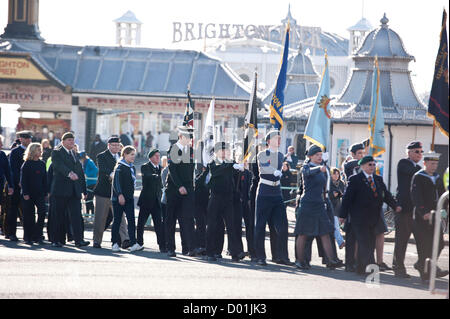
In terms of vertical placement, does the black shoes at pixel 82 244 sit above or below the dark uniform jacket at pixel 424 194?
below

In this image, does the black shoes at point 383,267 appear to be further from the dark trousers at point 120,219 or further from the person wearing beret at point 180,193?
the dark trousers at point 120,219

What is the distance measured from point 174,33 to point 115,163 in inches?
2917

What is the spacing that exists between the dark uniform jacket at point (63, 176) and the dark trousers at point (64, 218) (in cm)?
13

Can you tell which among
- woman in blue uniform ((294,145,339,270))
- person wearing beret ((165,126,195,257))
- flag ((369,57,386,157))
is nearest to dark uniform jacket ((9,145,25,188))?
person wearing beret ((165,126,195,257))

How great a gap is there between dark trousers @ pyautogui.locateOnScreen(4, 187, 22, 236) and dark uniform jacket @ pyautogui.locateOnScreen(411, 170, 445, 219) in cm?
724

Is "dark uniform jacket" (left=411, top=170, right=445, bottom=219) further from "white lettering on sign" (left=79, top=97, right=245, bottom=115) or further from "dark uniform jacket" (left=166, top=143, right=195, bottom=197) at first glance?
"white lettering on sign" (left=79, top=97, right=245, bottom=115)

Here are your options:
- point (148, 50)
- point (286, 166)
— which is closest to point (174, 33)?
point (148, 50)

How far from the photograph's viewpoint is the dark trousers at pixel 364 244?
1263cm

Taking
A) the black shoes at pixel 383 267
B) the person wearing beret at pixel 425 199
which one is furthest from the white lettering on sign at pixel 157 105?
the person wearing beret at pixel 425 199

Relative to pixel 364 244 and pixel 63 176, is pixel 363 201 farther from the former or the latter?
pixel 63 176

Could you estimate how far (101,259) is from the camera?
13688mm

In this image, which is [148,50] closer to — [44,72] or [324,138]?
[44,72]

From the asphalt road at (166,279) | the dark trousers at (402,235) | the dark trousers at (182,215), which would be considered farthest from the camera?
the dark trousers at (182,215)

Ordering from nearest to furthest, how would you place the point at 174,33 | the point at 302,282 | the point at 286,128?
the point at 302,282, the point at 286,128, the point at 174,33
